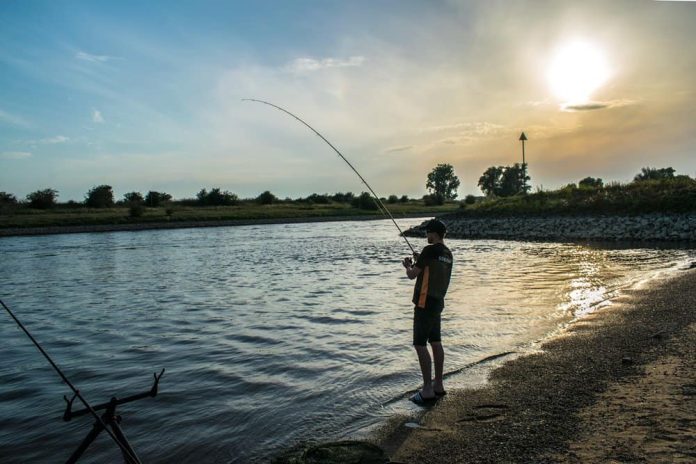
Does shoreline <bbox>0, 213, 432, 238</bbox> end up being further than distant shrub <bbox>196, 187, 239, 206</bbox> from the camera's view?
No

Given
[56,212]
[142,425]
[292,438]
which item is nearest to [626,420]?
[292,438]

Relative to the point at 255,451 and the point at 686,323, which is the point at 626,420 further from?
the point at 686,323

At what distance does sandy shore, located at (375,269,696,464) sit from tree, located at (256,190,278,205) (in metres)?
122

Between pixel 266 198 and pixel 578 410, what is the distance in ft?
413

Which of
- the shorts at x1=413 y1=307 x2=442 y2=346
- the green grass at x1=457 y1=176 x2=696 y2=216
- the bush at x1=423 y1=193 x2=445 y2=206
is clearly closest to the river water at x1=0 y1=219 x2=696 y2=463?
the shorts at x1=413 y1=307 x2=442 y2=346

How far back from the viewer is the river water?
254 inches

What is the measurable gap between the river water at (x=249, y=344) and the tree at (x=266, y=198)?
346 feet

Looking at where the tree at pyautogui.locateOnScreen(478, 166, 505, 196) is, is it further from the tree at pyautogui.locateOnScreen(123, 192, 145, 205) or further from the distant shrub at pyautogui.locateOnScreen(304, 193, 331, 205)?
the tree at pyautogui.locateOnScreen(123, 192, 145, 205)

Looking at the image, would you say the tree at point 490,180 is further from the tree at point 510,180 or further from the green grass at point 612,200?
the green grass at point 612,200

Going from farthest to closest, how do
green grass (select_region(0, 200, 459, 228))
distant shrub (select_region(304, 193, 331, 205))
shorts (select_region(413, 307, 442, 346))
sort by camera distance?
1. distant shrub (select_region(304, 193, 331, 205))
2. green grass (select_region(0, 200, 459, 228))
3. shorts (select_region(413, 307, 442, 346))

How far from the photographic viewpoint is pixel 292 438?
19.9 ft

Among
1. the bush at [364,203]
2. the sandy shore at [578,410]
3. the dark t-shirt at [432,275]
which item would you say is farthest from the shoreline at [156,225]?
the sandy shore at [578,410]

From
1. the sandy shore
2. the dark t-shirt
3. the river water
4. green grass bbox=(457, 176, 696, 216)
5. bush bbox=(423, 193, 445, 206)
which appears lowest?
the river water

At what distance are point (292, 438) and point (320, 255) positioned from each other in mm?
26359
